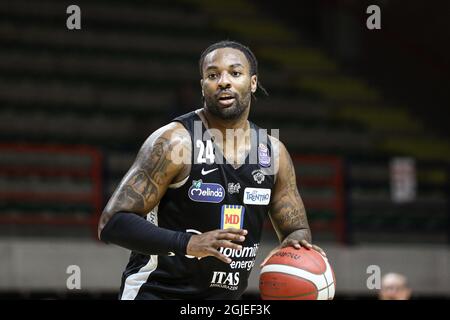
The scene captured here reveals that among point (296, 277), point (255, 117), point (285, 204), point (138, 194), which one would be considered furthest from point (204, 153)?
point (255, 117)

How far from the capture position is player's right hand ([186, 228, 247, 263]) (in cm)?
389

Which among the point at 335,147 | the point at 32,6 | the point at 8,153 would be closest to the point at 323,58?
the point at 335,147

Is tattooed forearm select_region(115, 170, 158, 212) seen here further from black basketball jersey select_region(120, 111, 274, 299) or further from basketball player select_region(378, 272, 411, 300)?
basketball player select_region(378, 272, 411, 300)

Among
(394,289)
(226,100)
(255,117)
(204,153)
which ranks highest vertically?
(255,117)

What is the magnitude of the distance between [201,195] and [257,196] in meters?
0.30

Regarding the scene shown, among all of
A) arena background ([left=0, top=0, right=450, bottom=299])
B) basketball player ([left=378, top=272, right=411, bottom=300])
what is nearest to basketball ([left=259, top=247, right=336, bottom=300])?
basketball player ([left=378, top=272, right=411, bottom=300])

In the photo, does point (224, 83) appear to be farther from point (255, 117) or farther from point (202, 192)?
point (255, 117)

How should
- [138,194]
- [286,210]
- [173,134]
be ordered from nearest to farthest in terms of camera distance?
[138,194], [173,134], [286,210]

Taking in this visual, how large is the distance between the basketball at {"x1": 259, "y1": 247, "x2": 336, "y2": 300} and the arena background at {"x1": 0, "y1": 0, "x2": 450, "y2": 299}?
15.4ft

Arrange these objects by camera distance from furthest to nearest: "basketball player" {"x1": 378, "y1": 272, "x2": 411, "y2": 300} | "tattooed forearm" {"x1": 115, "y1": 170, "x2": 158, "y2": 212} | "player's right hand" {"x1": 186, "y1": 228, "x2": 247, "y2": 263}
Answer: "basketball player" {"x1": 378, "y1": 272, "x2": 411, "y2": 300} → "tattooed forearm" {"x1": 115, "y1": 170, "x2": 158, "y2": 212} → "player's right hand" {"x1": 186, "y1": 228, "x2": 247, "y2": 263}

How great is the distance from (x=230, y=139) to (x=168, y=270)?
2.32 feet

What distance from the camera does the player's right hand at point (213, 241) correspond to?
389 cm

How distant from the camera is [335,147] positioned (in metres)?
12.6

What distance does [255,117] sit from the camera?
41.7ft
